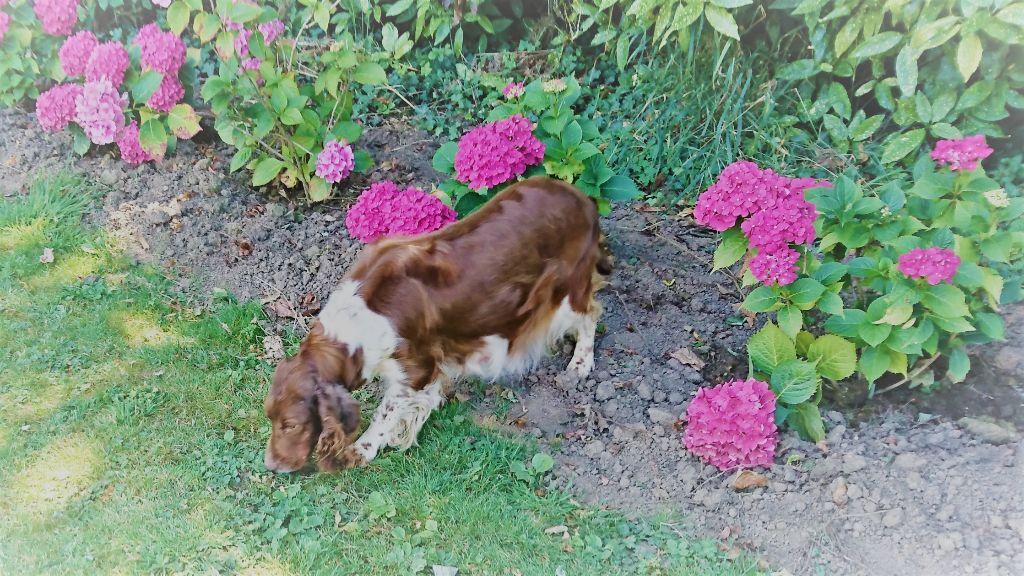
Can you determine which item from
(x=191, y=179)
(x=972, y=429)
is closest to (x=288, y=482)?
(x=191, y=179)

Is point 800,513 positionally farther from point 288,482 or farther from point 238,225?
point 238,225

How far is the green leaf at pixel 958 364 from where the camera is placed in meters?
2.69

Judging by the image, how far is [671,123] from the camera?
4.62 meters

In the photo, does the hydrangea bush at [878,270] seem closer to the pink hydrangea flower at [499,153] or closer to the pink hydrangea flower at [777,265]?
the pink hydrangea flower at [777,265]

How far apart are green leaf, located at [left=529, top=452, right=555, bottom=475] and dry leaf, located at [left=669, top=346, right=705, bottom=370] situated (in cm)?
83

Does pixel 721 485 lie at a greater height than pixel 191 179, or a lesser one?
lesser

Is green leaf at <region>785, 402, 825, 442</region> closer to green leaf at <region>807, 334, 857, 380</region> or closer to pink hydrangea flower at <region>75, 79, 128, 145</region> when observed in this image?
green leaf at <region>807, 334, 857, 380</region>

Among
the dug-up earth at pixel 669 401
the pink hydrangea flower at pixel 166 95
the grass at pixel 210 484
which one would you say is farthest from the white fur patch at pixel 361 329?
the pink hydrangea flower at pixel 166 95

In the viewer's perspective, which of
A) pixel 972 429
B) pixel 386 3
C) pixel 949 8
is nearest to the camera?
pixel 972 429

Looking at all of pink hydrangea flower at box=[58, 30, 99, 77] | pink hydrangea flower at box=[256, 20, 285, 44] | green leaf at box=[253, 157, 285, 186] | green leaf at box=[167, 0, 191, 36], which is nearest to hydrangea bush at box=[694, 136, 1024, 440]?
green leaf at box=[253, 157, 285, 186]

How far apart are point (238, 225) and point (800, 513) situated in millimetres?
3202

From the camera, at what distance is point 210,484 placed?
9.40 ft

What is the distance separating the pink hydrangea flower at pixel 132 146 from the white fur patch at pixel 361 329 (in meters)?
2.16

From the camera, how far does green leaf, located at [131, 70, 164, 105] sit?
4.07 meters
